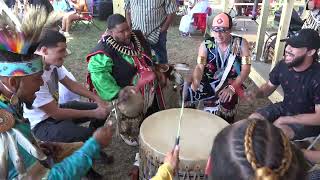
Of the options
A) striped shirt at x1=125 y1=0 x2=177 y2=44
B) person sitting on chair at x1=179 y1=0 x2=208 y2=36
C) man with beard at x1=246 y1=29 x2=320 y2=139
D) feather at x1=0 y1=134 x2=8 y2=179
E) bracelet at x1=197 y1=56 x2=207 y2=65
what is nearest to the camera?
feather at x1=0 y1=134 x2=8 y2=179

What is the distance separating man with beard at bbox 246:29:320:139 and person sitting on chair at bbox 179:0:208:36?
4.56 meters

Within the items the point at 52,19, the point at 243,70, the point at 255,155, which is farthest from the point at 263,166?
the point at 243,70

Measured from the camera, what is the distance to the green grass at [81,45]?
570 cm

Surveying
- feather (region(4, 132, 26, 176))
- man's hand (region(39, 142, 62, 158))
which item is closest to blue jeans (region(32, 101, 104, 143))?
man's hand (region(39, 142, 62, 158))

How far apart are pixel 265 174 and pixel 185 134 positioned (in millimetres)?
1550

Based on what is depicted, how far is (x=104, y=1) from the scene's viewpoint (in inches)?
344

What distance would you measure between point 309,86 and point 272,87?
461 millimetres

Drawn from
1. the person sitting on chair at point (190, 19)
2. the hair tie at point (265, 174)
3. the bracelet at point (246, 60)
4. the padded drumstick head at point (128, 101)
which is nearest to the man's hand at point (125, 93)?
the padded drumstick head at point (128, 101)

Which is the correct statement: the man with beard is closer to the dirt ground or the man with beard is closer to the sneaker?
the dirt ground

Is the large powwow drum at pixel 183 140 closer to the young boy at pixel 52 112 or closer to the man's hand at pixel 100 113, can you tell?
the man's hand at pixel 100 113

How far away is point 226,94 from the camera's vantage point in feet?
11.9

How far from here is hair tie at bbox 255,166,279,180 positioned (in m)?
1.01

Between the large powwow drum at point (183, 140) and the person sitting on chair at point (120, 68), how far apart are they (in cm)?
69

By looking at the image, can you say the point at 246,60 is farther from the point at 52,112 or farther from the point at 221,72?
the point at 52,112
